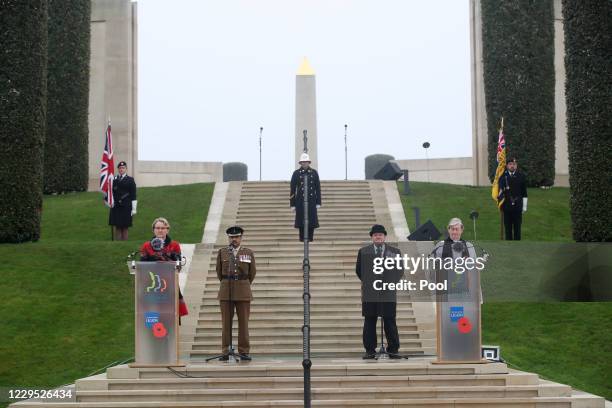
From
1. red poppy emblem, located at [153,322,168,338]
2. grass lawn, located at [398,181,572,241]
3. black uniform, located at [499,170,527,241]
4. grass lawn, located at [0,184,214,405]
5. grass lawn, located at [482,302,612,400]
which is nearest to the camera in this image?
red poppy emblem, located at [153,322,168,338]

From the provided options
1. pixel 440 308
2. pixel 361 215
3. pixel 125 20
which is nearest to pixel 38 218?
pixel 361 215

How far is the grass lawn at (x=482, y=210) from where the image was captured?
2469cm

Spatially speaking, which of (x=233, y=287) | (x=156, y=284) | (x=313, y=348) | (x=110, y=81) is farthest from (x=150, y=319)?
(x=110, y=81)

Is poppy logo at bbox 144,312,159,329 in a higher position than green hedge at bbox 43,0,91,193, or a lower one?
lower

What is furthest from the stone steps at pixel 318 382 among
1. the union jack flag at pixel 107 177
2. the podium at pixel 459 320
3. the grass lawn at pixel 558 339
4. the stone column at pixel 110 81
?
the stone column at pixel 110 81

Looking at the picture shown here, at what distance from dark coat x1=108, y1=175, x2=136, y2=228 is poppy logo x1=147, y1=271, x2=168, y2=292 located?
8936mm

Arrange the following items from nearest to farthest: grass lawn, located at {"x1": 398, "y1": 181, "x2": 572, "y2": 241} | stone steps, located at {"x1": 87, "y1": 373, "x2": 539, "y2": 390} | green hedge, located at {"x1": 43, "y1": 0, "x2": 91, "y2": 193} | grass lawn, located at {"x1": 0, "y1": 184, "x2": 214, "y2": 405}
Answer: stone steps, located at {"x1": 87, "y1": 373, "x2": 539, "y2": 390} < grass lawn, located at {"x1": 0, "y1": 184, "x2": 214, "y2": 405} < grass lawn, located at {"x1": 398, "y1": 181, "x2": 572, "y2": 241} < green hedge, located at {"x1": 43, "y1": 0, "x2": 91, "y2": 193}

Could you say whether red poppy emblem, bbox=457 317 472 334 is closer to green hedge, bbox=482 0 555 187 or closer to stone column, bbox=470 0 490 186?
green hedge, bbox=482 0 555 187

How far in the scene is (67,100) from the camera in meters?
30.5

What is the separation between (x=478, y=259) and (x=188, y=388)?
3997mm

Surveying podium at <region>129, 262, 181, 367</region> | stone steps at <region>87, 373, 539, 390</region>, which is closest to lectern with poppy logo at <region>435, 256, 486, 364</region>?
stone steps at <region>87, 373, 539, 390</region>

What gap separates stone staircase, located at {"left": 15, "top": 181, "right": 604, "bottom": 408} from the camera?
13.1m

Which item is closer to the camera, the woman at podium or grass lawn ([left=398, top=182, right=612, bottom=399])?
the woman at podium

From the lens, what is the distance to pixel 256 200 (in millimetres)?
25812
